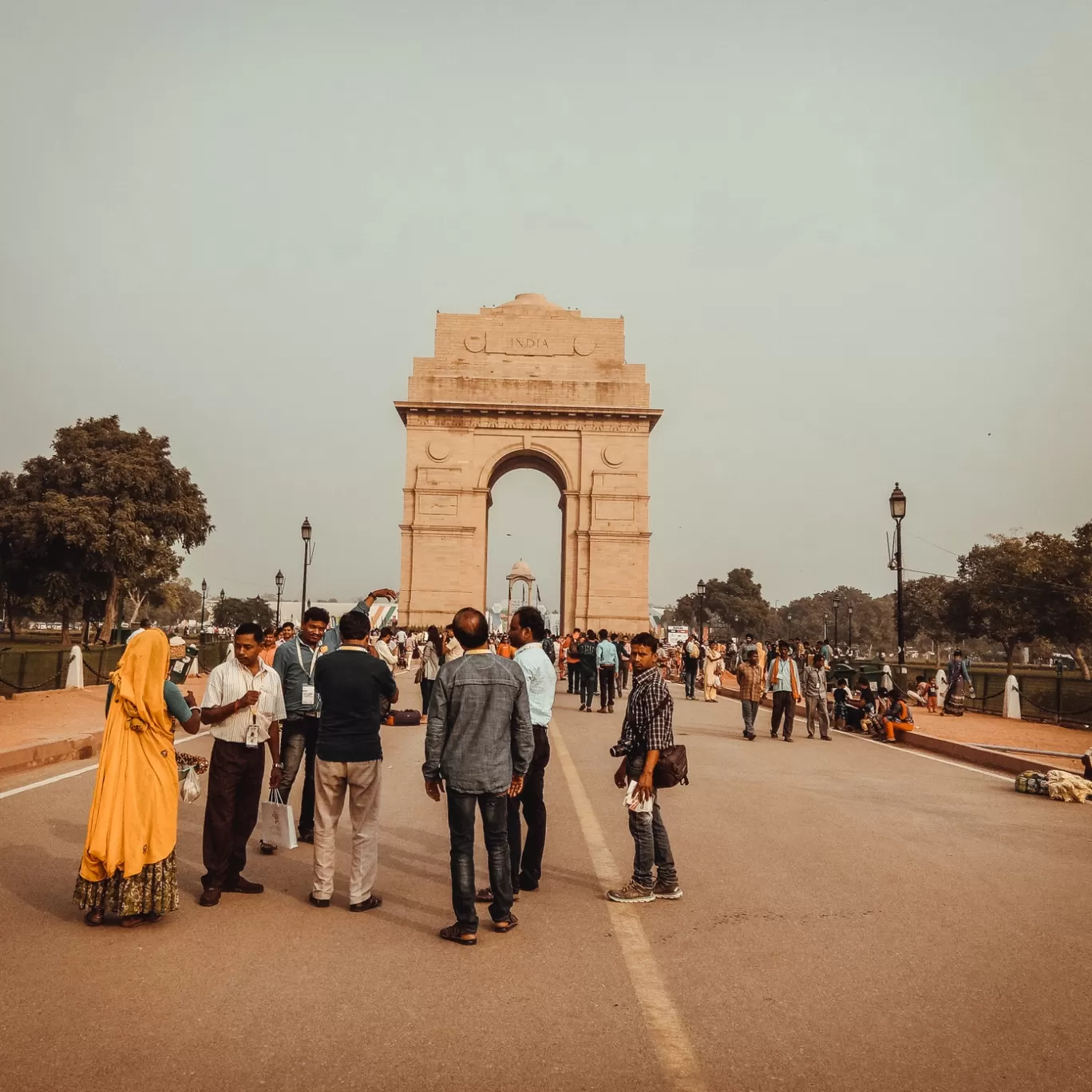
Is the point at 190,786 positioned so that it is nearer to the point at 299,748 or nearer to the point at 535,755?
the point at 299,748

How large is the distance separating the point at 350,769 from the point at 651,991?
6.90 feet

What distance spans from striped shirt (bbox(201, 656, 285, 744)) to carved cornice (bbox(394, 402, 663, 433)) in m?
36.9

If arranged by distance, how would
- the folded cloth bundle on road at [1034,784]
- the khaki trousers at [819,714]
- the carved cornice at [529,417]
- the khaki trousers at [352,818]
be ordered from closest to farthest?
the khaki trousers at [352,818]
the folded cloth bundle on road at [1034,784]
the khaki trousers at [819,714]
the carved cornice at [529,417]

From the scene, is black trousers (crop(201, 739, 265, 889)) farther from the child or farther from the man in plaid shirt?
the child

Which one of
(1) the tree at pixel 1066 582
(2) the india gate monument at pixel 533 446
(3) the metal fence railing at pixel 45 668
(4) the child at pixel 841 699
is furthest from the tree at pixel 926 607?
(3) the metal fence railing at pixel 45 668

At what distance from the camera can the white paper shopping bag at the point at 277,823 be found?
20.1 ft

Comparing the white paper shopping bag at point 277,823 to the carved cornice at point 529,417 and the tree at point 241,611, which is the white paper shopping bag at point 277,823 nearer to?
the carved cornice at point 529,417

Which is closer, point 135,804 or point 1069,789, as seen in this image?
point 135,804

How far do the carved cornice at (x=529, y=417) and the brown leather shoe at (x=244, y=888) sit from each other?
1471 inches

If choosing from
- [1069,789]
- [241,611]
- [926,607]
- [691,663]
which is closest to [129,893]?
[1069,789]

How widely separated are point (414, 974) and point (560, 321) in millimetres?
40851

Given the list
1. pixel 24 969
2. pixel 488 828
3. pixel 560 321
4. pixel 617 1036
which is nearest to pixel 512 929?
pixel 488 828

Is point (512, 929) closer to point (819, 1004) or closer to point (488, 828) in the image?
point (488, 828)

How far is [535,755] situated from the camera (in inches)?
239
